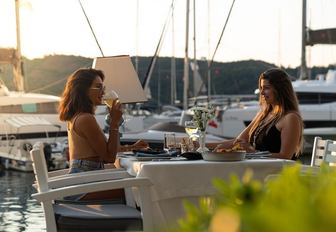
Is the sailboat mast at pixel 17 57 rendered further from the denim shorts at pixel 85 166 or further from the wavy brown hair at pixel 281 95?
the denim shorts at pixel 85 166

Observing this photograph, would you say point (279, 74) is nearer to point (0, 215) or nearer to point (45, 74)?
point (0, 215)

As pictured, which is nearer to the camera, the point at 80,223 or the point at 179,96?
the point at 80,223

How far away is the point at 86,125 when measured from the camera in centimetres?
375

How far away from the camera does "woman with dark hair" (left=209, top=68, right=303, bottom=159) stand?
162 inches

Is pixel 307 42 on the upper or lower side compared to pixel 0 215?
upper

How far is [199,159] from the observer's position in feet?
11.4

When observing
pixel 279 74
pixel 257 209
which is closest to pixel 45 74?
pixel 279 74

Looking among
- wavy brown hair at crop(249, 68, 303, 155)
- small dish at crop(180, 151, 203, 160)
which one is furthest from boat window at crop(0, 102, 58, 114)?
small dish at crop(180, 151, 203, 160)

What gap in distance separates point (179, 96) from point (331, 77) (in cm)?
1808

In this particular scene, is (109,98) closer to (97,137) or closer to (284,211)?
(97,137)

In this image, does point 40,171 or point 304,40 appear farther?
point 304,40

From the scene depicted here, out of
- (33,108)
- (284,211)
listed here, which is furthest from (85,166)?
(33,108)

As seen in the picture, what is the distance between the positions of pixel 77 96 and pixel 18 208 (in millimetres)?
4621

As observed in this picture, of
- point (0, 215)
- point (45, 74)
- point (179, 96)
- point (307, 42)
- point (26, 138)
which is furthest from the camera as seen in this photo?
point (179, 96)
